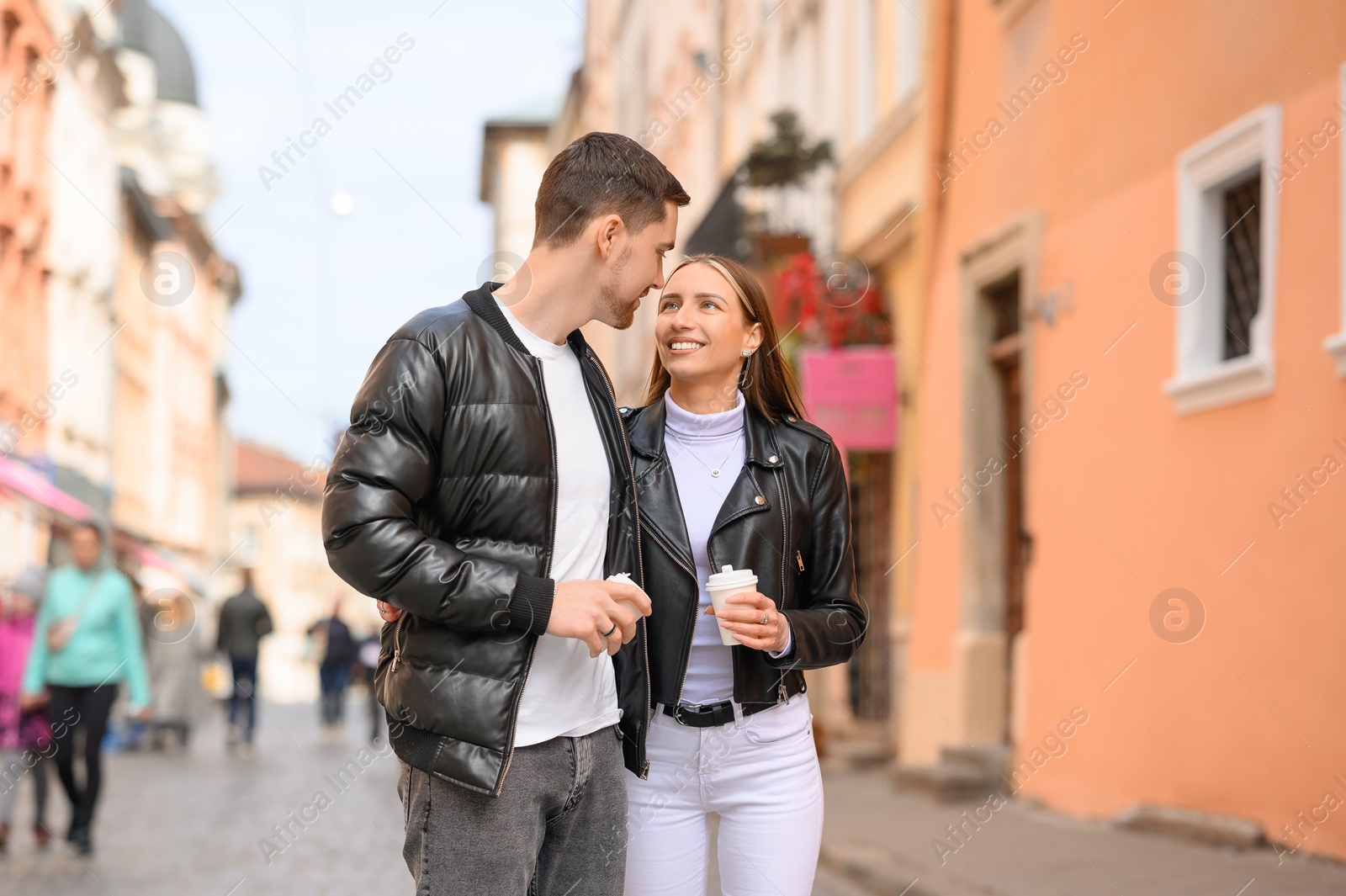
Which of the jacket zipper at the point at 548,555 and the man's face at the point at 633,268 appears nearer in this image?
the jacket zipper at the point at 548,555

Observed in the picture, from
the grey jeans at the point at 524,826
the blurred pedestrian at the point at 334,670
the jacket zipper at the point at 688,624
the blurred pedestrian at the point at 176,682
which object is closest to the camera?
the grey jeans at the point at 524,826

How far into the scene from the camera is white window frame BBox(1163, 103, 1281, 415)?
7.80 metres

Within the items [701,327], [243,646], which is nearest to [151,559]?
[243,646]

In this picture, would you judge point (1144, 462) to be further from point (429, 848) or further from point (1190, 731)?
point (429, 848)

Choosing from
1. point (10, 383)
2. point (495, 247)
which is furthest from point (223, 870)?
point (495, 247)

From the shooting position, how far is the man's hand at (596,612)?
267cm

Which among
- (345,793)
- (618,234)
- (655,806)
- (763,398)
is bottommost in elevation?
(345,793)

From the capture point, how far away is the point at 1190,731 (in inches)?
333

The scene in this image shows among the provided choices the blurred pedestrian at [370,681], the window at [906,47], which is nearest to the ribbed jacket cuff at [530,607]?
the window at [906,47]

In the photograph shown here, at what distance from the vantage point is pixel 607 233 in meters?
2.91

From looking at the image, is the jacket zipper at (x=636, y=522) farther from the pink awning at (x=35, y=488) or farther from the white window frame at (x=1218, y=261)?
the pink awning at (x=35, y=488)

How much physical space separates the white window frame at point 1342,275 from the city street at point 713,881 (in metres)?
2.19

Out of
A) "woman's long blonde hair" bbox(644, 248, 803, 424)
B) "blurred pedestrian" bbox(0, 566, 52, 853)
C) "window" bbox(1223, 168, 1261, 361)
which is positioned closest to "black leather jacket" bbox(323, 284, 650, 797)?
"woman's long blonde hair" bbox(644, 248, 803, 424)

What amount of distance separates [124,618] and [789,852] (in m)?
7.15
